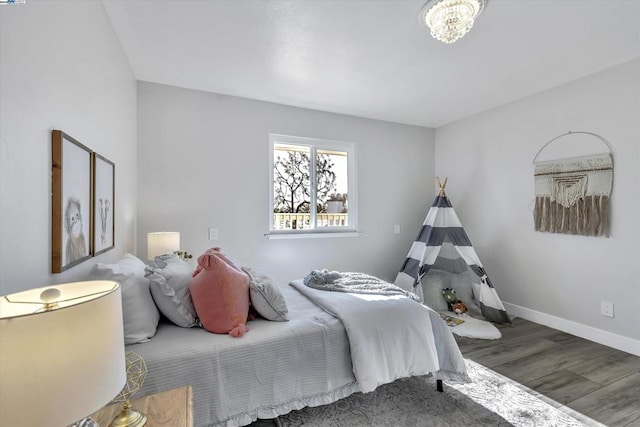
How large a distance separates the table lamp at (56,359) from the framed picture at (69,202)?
64 centimetres

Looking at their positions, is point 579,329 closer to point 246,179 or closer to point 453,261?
point 453,261

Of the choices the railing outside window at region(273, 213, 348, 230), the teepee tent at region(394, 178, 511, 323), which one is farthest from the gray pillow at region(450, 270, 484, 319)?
the railing outside window at region(273, 213, 348, 230)

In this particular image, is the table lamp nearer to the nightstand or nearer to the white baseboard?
the nightstand

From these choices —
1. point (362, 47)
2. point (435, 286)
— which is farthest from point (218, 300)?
point (435, 286)

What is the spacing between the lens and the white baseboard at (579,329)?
2.57 m

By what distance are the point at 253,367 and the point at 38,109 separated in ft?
4.55

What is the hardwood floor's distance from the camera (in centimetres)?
188

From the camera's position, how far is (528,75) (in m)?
2.77

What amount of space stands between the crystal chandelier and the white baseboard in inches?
116

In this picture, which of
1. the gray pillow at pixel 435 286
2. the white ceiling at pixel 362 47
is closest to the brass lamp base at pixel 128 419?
the white ceiling at pixel 362 47

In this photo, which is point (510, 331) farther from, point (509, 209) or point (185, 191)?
point (185, 191)

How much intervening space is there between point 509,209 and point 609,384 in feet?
6.14

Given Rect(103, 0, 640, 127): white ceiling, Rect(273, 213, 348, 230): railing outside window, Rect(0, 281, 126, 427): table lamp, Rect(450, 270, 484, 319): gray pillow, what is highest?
Rect(103, 0, 640, 127): white ceiling

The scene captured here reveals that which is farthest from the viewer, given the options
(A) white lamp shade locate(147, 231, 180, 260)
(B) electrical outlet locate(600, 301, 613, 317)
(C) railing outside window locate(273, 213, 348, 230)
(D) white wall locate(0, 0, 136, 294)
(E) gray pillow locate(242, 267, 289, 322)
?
(C) railing outside window locate(273, 213, 348, 230)
